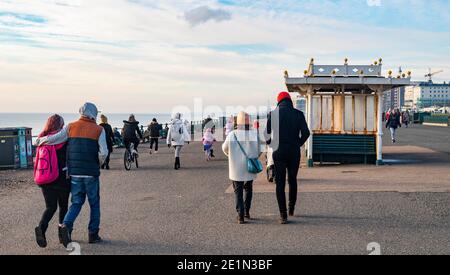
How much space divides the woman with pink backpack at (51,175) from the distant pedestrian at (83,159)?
104 millimetres

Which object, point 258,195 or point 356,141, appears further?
point 356,141

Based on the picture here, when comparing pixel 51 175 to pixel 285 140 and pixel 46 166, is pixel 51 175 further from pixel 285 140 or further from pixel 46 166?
pixel 285 140

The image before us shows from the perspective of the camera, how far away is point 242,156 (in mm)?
7738

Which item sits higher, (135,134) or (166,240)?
(135,134)

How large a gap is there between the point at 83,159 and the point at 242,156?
250 cm

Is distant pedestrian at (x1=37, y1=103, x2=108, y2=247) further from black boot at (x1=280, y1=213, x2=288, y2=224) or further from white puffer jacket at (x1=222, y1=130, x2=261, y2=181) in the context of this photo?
black boot at (x1=280, y1=213, x2=288, y2=224)

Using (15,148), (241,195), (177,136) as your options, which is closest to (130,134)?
(177,136)

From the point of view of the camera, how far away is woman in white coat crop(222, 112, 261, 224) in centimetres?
766

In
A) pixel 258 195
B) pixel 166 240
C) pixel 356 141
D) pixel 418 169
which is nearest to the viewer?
pixel 166 240

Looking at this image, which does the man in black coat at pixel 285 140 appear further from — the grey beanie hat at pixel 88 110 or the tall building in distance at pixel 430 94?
the tall building in distance at pixel 430 94

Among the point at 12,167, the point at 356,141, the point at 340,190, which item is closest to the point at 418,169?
the point at 356,141
